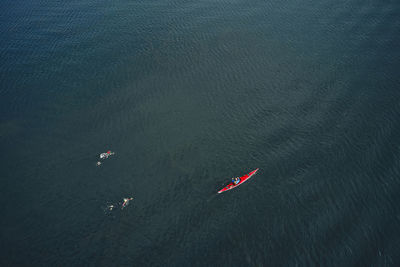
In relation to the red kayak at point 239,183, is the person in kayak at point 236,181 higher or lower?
higher

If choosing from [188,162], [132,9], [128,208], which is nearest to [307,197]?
[188,162]

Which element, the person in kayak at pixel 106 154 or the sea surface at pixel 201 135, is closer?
the sea surface at pixel 201 135

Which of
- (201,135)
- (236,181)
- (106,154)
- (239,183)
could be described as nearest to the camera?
(236,181)

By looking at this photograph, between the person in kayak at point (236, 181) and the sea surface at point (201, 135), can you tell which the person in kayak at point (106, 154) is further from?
the person in kayak at point (236, 181)

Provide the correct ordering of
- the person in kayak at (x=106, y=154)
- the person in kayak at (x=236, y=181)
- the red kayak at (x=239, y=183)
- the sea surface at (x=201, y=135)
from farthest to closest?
the person in kayak at (x=106, y=154) < the person in kayak at (x=236, y=181) < the red kayak at (x=239, y=183) < the sea surface at (x=201, y=135)

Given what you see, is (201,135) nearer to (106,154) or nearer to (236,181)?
(236,181)

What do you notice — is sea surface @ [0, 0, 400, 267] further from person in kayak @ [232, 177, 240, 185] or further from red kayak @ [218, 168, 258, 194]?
person in kayak @ [232, 177, 240, 185]

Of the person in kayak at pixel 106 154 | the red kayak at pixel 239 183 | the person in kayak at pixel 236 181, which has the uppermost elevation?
the person in kayak at pixel 106 154

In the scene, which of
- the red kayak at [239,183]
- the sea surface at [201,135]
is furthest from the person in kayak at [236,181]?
the sea surface at [201,135]

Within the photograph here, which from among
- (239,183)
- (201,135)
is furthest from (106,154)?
(239,183)
